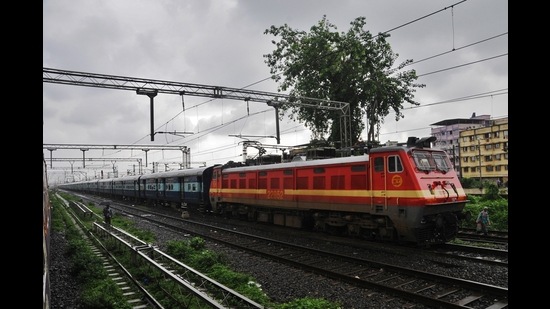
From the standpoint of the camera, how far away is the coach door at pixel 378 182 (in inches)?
515

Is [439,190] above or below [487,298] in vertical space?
above

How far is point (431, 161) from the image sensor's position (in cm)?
1324

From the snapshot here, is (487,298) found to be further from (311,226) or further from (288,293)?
(311,226)

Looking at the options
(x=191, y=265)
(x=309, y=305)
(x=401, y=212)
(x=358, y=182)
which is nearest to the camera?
(x=309, y=305)

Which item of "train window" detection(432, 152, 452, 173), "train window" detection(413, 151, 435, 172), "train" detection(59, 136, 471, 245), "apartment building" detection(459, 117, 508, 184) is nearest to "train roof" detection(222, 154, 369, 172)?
"train" detection(59, 136, 471, 245)

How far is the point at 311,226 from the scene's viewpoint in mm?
17812

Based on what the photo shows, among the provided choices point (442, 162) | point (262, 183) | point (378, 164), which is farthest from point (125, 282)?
point (442, 162)

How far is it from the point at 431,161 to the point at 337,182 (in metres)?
3.49

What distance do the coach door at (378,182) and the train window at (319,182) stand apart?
8.48 feet

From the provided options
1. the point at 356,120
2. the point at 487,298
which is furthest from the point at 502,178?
the point at 487,298

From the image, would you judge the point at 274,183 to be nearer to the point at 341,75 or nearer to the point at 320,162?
the point at 320,162

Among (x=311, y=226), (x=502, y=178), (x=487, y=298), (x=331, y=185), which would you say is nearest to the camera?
(x=487, y=298)
